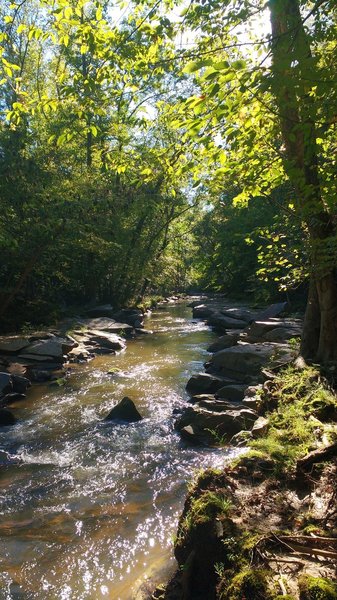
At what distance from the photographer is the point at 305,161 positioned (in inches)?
187

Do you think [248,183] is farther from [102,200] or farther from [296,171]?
[102,200]

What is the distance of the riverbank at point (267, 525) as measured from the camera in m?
2.78

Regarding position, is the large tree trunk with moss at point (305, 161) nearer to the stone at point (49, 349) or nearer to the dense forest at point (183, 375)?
the dense forest at point (183, 375)

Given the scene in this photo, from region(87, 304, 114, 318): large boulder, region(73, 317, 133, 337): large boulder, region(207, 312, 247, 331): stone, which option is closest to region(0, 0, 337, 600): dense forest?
region(73, 317, 133, 337): large boulder

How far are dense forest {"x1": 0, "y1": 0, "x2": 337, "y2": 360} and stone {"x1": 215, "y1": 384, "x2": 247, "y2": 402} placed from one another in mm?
1968

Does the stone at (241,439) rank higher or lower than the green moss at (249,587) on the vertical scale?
lower

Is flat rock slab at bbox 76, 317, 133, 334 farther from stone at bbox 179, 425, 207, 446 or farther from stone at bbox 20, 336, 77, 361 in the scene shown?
stone at bbox 179, 425, 207, 446

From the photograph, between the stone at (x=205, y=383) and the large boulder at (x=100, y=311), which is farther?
the large boulder at (x=100, y=311)

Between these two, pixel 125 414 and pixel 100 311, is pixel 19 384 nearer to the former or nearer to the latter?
pixel 125 414

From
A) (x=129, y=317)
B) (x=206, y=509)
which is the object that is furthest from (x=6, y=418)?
(x=129, y=317)

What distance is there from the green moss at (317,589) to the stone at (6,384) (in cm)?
932

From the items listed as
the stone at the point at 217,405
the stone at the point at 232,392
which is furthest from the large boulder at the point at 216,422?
the stone at the point at 232,392

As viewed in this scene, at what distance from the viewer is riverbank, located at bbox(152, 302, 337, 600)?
2.78m

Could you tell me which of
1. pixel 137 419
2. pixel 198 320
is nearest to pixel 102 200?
pixel 198 320
